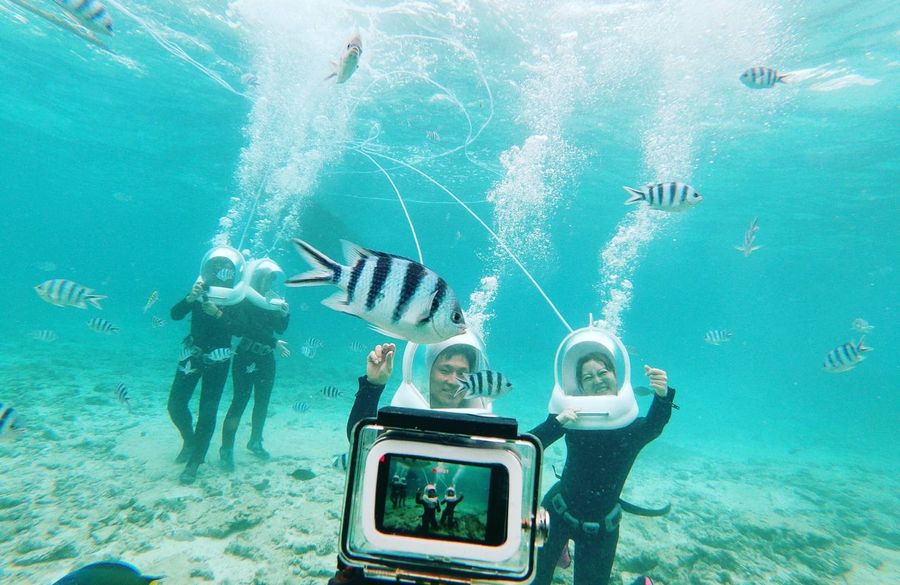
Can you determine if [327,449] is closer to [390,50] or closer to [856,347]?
[856,347]

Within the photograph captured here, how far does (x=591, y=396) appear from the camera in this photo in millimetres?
3992

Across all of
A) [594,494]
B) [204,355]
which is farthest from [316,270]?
[204,355]

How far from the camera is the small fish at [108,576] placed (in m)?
2.55

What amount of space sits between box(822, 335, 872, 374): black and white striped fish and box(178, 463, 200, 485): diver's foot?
11.2 meters

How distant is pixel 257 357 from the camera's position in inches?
302

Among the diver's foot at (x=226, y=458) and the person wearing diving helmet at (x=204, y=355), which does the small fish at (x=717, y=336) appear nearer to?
the person wearing diving helmet at (x=204, y=355)

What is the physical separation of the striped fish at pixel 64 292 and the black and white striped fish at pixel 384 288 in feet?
22.3

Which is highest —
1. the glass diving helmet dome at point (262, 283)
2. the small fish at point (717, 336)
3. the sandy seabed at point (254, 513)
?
the small fish at point (717, 336)

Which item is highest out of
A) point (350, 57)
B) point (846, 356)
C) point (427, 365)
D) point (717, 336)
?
point (350, 57)

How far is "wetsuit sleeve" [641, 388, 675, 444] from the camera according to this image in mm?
4059

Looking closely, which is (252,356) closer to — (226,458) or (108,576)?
(226,458)

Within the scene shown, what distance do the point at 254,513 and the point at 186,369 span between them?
2642 millimetres

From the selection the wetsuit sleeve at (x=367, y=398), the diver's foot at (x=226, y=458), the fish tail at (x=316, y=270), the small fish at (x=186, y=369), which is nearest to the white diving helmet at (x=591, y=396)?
the wetsuit sleeve at (x=367, y=398)

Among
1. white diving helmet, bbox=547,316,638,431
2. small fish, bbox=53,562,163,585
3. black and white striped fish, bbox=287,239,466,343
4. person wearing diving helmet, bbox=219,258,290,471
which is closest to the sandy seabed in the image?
person wearing diving helmet, bbox=219,258,290,471
